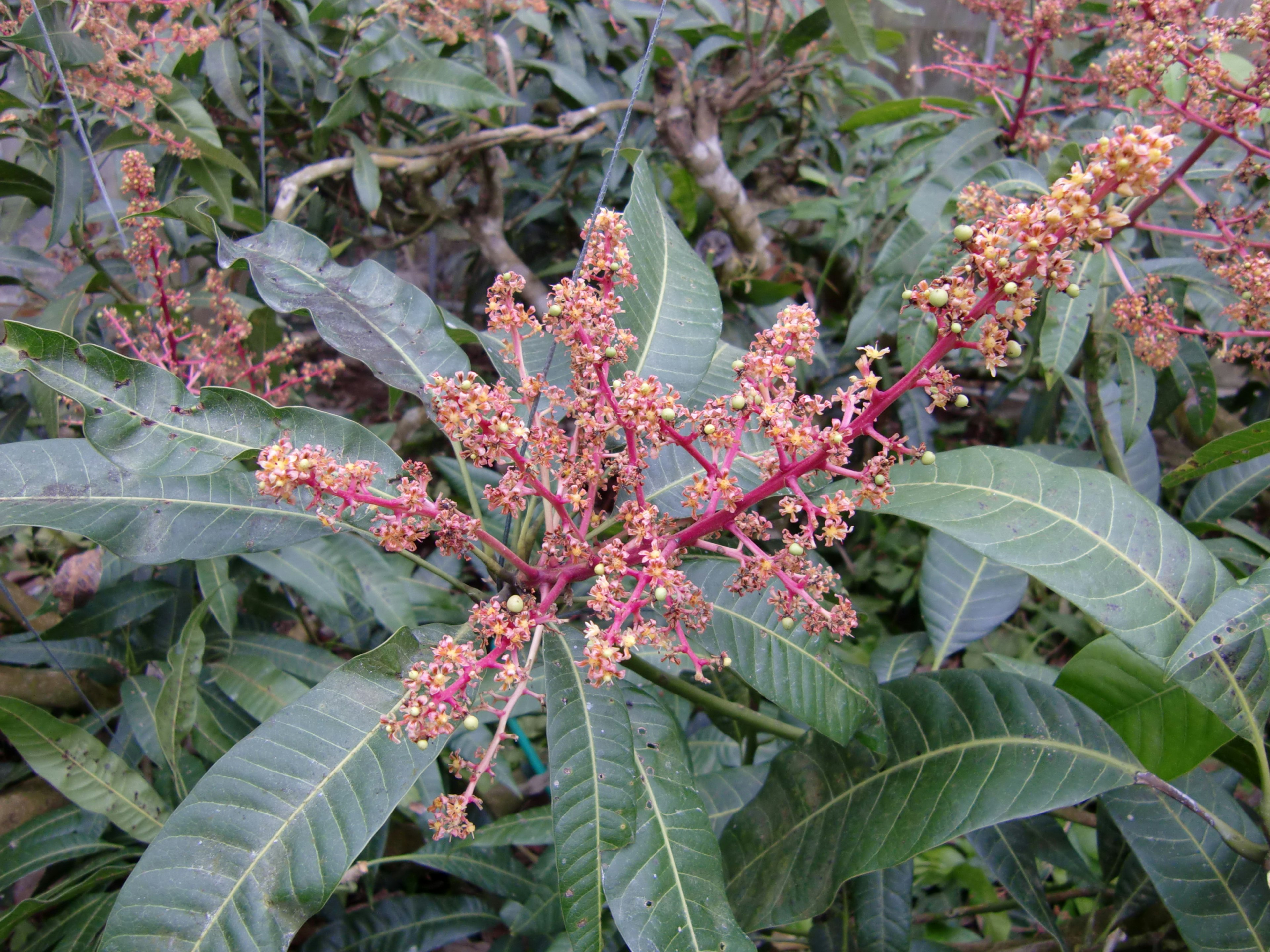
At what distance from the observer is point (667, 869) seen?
90 cm

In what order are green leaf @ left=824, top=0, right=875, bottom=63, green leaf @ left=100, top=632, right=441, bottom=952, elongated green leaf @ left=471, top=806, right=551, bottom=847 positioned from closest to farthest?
green leaf @ left=100, top=632, right=441, bottom=952 → elongated green leaf @ left=471, top=806, right=551, bottom=847 → green leaf @ left=824, top=0, right=875, bottom=63

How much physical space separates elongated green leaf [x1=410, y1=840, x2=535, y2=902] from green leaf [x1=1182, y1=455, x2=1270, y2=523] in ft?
5.52

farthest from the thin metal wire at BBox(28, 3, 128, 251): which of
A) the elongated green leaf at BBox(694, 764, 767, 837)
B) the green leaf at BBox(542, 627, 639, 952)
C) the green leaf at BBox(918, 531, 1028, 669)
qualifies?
the green leaf at BBox(918, 531, 1028, 669)

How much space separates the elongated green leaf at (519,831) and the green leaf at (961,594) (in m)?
0.86

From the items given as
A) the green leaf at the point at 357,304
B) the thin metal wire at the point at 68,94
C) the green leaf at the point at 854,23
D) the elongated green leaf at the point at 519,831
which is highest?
the green leaf at the point at 854,23

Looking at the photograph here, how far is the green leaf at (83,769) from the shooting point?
125 centimetres

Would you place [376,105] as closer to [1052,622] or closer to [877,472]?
[877,472]

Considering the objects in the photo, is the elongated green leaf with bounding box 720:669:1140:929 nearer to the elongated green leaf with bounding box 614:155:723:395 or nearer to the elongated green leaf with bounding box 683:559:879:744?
the elongated green leaf with bounding box 683:559:879:744

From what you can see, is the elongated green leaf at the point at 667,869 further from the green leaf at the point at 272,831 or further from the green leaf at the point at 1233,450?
the green leaf at the point at 1233,450

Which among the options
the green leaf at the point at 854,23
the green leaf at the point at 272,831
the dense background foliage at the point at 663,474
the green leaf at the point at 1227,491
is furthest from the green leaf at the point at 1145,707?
the green leaf at the point at 854,23

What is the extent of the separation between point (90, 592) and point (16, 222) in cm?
100

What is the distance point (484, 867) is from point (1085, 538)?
1.33m

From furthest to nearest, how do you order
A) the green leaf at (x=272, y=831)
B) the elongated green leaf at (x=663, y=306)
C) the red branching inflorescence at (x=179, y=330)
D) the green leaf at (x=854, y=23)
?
the green leaf at (x=854, y=23) < the red branching inflorescence at (x=179, y=330) < the elongated green leaf at (x=663, y=306) < the green leaf at (x=272, y=831)

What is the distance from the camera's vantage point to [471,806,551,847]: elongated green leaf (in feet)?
4.70
